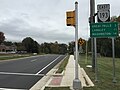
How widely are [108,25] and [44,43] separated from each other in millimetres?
163139

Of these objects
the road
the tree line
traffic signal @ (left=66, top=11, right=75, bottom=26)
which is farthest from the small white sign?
the tree line

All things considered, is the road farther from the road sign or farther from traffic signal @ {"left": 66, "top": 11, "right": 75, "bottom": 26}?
the road sign

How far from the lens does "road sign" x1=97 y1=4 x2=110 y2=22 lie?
13.1 m

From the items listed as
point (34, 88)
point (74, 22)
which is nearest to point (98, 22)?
point (74, 22)

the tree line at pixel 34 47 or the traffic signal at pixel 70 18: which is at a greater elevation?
the tree line at pixel 34 47

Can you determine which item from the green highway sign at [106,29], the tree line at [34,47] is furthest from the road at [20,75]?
the tree line at [34,47]

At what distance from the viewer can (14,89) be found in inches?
468

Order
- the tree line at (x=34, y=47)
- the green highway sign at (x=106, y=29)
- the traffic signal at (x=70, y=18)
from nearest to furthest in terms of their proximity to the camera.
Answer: the traffic signal at (x=70, y=18)
the green highway sign at (x=106, y=29)
the tree line at (x=34, y=47)

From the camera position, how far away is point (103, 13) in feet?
43.3

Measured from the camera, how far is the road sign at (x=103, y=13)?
13.1m

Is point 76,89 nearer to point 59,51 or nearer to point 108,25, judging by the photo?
point 108,25

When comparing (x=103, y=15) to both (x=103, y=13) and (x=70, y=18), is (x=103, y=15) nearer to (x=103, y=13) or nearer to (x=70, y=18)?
(x=103, y=13)

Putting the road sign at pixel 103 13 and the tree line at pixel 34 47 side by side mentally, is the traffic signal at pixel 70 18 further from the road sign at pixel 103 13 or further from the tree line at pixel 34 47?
the tree line at pixel 34 47

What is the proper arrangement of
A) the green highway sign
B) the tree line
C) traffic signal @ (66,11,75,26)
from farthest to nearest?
the tree line < the green highway sign < traffic signal @ (66,11,75,26)
